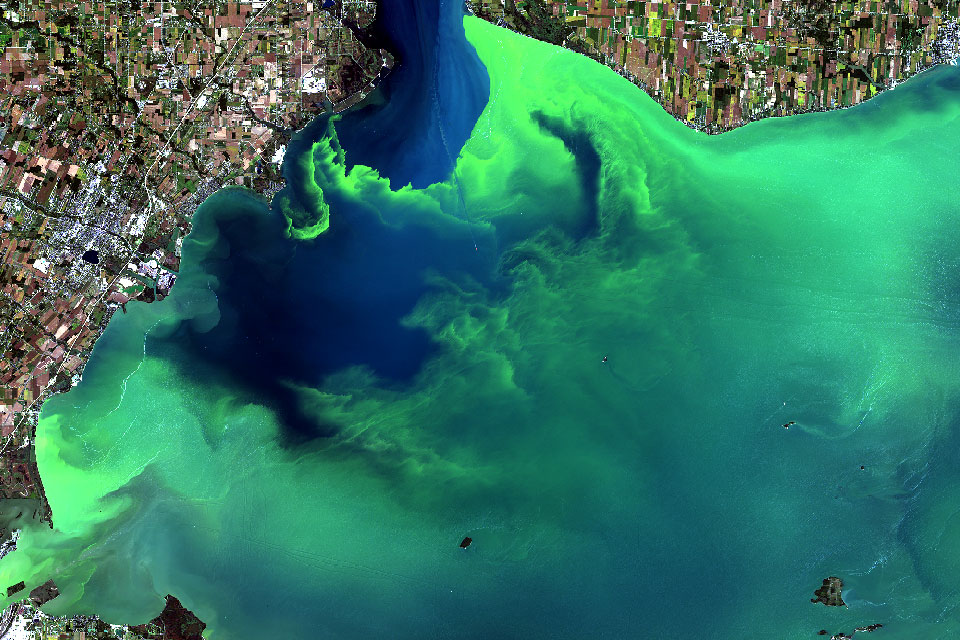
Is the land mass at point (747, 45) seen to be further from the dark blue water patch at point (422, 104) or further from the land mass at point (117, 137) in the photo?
the land mass at point (117, 137)

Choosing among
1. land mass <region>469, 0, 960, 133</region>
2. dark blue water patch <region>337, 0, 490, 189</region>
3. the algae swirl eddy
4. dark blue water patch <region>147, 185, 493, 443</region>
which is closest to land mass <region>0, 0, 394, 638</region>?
dark blue water patch <region>337, 0, 490, 189</region>

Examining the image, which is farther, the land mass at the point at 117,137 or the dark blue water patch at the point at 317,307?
the land mass at the point at 117,137

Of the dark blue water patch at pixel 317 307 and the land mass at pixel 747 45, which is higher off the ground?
the land mass at pixel 747 45

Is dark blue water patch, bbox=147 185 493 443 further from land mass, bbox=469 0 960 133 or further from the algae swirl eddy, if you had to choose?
land mass, bbox=469 0 960 133

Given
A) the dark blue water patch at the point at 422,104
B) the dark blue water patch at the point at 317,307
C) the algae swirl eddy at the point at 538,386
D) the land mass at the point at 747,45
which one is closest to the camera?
the algae swirl eddy at the point at 538,386

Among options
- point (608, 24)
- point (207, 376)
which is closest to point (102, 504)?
point (207, 376)

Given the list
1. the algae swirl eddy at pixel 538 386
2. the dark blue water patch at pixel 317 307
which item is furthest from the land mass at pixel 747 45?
the dark blue water patch at pixel 317 307
